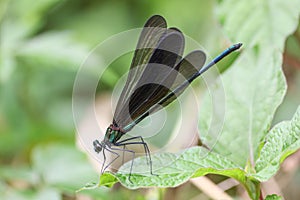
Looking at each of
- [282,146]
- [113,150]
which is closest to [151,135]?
[113,150]

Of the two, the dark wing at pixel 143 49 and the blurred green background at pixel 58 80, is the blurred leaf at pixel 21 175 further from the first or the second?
the dark wing at pixel 143 49

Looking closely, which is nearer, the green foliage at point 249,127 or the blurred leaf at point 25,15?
the green foliage at point 249,127

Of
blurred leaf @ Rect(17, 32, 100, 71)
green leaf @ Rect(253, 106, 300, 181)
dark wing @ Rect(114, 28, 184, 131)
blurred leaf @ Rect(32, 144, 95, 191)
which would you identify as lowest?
green leaf @ Rect(253, 106, 300, 181)

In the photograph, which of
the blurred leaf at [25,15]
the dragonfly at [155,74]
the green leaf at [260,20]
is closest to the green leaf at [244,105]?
the dragonfly at [155,74]

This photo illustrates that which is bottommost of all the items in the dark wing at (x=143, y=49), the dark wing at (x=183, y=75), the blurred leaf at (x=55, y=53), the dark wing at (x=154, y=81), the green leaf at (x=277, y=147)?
the green leaf at (x=277, y=147)

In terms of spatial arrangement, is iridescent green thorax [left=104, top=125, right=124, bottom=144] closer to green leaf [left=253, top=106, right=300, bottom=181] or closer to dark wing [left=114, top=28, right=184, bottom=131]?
dark wing [left=114, top=28, right=184, bottom=131]

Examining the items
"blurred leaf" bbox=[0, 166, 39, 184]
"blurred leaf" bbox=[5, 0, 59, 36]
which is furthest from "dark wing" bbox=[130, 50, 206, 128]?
"blurred leaf" bbox=[5, 0, 59, 36]

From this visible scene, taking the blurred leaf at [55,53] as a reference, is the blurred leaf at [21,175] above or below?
below
